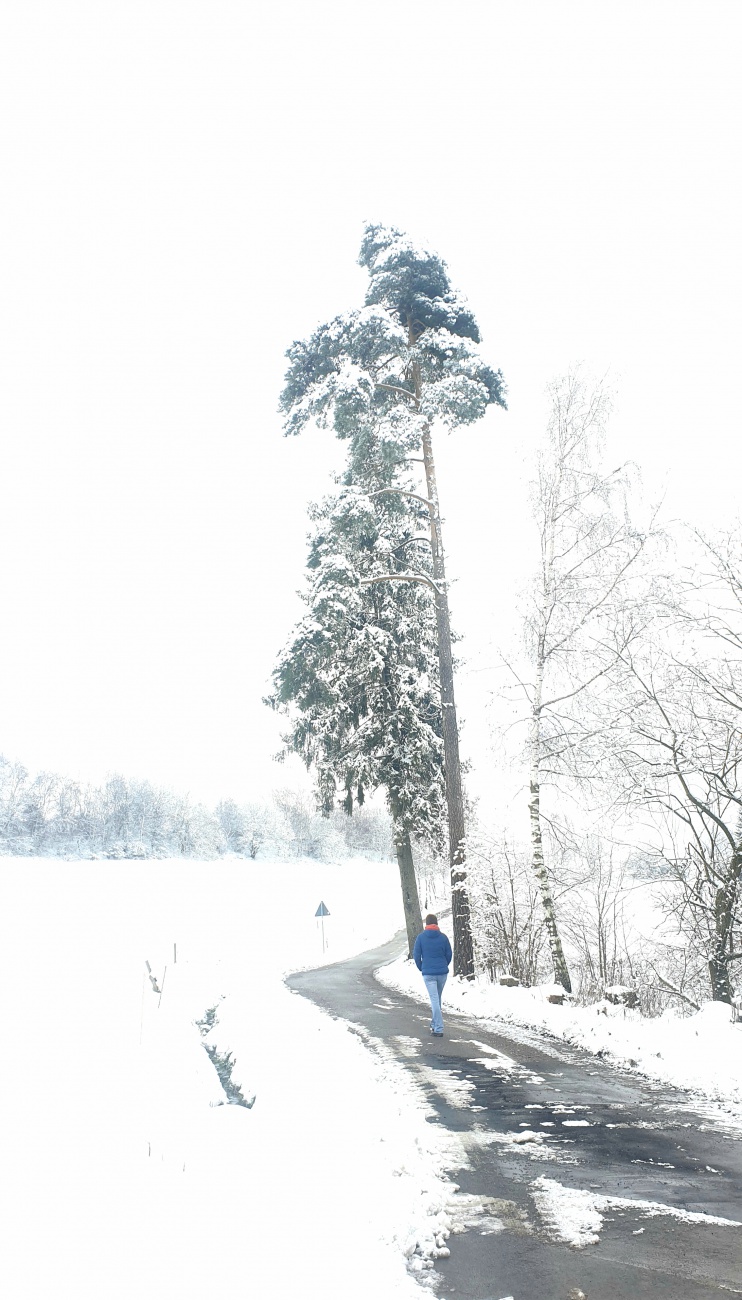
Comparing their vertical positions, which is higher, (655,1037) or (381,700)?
(381,700)

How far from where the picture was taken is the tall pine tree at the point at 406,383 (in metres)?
15.6

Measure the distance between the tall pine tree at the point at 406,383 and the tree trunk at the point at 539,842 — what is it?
2.57m

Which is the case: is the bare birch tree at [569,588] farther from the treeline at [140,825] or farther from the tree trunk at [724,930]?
the treeline at [140,825]

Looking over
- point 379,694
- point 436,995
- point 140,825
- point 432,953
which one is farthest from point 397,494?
point 140,825

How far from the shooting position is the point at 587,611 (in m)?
13.2

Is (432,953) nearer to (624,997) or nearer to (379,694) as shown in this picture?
(624,997)

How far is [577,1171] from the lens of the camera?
499 cm

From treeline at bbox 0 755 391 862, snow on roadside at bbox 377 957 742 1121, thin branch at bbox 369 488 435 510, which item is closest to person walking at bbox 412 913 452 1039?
snow on roadside at bbox 377 957 742 1121

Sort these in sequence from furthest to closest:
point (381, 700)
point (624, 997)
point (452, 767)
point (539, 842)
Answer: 1. point (381, 700)
2. point (452, 767)
3. point (539, 842)
4. point (624, 997)

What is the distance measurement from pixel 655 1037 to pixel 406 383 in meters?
15.0

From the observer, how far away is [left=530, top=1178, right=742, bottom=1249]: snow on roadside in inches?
159

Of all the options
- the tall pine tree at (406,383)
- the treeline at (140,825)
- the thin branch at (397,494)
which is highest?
the tall pine tree at (406,383)

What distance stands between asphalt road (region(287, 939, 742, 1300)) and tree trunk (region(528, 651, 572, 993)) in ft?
12.5

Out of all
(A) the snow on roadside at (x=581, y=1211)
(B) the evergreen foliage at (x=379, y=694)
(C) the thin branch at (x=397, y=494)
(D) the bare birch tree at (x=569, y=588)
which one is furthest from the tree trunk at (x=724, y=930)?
(B) the evergreen foliage at (x=379, y=694)
